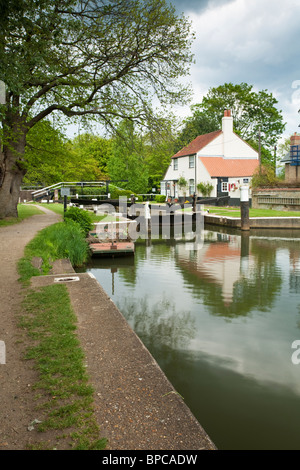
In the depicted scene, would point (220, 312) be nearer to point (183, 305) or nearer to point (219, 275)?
point (183, 305)

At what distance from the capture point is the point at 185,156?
1861 inches

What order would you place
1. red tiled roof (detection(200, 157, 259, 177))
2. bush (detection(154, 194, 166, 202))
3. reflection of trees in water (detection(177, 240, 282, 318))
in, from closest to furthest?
1. reflection of trees in water (detection(177, 240, 282, 318))
2. red tiled roof (detection(200, 157, 259, 177))
3. bush (detection(154, 194, 166, 202))

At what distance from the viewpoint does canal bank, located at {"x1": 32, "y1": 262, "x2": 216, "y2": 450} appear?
11.0ft

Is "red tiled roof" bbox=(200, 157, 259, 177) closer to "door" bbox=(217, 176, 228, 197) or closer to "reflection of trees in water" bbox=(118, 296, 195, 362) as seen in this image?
"door" bbox=(217, 176, 228, 197)

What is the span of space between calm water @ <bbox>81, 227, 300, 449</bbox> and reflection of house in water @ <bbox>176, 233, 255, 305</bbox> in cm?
4

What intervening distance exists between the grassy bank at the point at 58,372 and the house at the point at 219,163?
34.9 metres

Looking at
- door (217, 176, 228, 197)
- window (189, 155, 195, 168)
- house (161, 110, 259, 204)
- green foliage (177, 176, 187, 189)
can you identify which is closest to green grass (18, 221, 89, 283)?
door (217, 176, 228, 197)

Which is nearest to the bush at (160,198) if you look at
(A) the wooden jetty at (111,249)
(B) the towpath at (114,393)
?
(A) the wooden jetty at (111,249)

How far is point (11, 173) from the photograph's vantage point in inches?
812

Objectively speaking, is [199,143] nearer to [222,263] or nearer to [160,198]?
[160,198]

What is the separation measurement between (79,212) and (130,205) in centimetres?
1126
